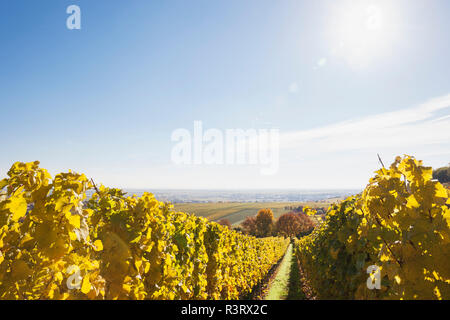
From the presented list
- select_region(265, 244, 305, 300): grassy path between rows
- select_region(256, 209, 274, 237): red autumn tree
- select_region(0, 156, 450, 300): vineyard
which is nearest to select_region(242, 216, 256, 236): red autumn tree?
select_region(256, 209, 274, 237): red autumn tree

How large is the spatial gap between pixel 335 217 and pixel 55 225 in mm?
4985

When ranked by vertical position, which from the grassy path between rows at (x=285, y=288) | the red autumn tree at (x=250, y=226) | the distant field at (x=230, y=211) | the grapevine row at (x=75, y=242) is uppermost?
the grapevine row at (x=75, y=242)

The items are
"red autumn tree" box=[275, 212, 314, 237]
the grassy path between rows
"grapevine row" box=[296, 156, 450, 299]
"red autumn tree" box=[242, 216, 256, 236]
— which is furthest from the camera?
"red autumn tree" box=[242, 216, 256, 236]

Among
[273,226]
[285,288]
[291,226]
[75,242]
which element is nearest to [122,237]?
[75,242]

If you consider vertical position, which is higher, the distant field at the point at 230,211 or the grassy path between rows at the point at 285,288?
the grassy path between rows at the point at 285,288

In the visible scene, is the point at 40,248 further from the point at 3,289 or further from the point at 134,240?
the point at 134,240

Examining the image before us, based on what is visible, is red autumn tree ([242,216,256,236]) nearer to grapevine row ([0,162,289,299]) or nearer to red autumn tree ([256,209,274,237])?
red autumn tree ([256,209,274,237])

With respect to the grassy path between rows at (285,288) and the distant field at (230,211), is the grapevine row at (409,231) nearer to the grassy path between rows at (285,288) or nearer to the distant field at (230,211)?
the grassy path between rows at (285,288)

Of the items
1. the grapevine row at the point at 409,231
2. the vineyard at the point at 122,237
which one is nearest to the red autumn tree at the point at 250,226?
the vineyard at the point at 122,237

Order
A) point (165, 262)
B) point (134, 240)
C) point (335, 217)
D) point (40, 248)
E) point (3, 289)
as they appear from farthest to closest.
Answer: point (335, 217), point (165, 262), point (134, 240), point (3, 289), point (40, 248)

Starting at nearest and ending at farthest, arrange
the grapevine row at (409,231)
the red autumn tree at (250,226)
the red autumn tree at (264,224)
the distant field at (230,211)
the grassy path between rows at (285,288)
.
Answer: the grapevine row at (409,231)
the grassy path between rows at (285,288)
the red autumn tree at (264,224)
the red autumn tree at (250,226)
the distant field at (230,211)

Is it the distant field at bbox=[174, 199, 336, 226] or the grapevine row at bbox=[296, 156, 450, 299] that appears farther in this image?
the distant field at bbox=[174, 199, 336, 226]
